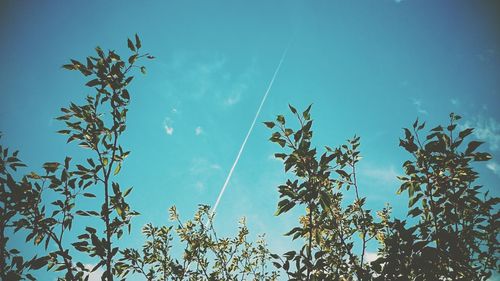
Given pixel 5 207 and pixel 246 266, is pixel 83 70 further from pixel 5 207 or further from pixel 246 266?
pixel 246 266

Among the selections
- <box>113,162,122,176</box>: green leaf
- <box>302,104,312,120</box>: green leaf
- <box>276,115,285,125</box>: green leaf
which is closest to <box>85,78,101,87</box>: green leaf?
<box>113,162,122,176</box>: green leaf

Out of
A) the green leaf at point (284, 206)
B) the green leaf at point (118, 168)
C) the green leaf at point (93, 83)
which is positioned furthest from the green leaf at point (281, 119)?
the green leaf at point (93, 83)

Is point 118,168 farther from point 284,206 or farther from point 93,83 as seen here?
point 284,206

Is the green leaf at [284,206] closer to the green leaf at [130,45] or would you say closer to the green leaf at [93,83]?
the green leaf at [93,83]

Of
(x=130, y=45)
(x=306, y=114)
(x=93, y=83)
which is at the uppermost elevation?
(x=130, y=45)

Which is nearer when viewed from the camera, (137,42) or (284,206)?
(284,206)

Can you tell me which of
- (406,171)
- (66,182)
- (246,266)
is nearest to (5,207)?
(66,182)

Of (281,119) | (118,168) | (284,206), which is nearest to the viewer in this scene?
(284,206)

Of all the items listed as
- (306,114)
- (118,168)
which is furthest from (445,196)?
(118,168)

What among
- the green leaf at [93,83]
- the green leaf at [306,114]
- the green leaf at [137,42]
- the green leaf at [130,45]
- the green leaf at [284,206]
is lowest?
the green leaf at [284,206]

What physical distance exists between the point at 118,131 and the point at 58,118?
2.39ft

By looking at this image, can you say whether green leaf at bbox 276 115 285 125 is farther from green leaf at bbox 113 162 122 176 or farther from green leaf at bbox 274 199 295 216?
green leaf at bbox 113 162 122 176

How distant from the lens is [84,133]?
127 inches

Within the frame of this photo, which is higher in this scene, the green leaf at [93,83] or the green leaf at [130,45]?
the green leaf at [130,45]
